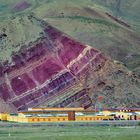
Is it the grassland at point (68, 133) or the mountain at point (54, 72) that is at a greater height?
the mountain at point (54, 72)

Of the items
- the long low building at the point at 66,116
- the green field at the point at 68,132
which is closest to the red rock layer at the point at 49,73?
the long low building at the point at 66,116

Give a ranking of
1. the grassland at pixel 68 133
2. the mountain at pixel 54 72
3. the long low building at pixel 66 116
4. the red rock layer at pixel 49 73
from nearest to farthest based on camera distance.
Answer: the grassland at pixel 68 133 → the long low building at pixel 66 116 → the mountain at pixel 54 72 → the red rock layer at pixel 49 73

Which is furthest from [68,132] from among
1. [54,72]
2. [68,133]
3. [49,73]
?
[49,73]

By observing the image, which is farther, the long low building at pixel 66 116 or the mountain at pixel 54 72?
the mountain at pixel 54 72

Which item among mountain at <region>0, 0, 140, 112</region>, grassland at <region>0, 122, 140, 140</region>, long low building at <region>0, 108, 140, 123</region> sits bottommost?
grassland at <region>0, 122, 140, 140</region>

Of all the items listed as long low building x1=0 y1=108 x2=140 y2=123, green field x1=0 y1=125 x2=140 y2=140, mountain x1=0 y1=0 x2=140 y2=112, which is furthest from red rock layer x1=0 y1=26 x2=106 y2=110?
green field x1=0 y1=125 x2=140 y2=140

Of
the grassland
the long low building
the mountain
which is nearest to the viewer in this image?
the grassland

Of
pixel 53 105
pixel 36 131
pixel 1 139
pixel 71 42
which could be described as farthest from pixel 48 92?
pixel 1 139

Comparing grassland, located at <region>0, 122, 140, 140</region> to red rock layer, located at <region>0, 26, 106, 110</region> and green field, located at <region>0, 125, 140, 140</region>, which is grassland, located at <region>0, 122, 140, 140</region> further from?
red rock layer, located at <region>0, 26, 106, 110</region>

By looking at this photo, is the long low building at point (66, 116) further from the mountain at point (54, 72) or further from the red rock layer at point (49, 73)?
the red rock layer at point (49, 73)

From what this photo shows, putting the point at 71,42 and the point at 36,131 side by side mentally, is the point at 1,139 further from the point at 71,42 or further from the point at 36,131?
the point at 71,42
